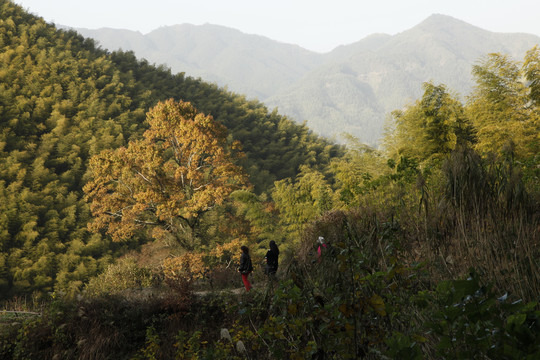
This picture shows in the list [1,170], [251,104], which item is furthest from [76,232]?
[251,104]

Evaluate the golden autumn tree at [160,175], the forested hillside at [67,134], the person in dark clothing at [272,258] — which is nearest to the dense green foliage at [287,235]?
the forested hillside at [67,134]

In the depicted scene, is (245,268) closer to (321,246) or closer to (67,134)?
(321,246)

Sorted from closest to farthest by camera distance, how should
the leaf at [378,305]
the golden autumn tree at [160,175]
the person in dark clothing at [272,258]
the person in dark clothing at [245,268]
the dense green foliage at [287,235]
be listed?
the leaf at [378,305] → the dense green foliage at [287,235] → the person in dark clothing at [272,258] → the person in dark clothing at [245,268] → the golden autumn tree at [160,175]

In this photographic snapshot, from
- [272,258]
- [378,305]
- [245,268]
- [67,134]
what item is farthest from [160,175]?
[67,134]

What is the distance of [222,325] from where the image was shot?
601 cm

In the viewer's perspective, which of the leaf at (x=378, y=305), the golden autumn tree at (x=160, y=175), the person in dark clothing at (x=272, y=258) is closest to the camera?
the leaf at (x=378, y=305)

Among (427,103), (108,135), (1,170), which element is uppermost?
(427,103)

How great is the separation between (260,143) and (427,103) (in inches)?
987

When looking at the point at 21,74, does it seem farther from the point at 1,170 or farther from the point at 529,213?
the point at 529,213

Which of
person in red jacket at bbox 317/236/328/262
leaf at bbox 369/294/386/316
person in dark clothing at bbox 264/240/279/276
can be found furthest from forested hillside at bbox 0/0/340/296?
leaf at bbox 369/294/386/316

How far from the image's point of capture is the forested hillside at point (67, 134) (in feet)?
65.1

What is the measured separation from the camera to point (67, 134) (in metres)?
27.1

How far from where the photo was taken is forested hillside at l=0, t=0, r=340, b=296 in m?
19.8

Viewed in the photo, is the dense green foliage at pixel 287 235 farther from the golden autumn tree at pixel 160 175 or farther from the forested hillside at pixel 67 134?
the golden autumn tree at pixel 160 175
